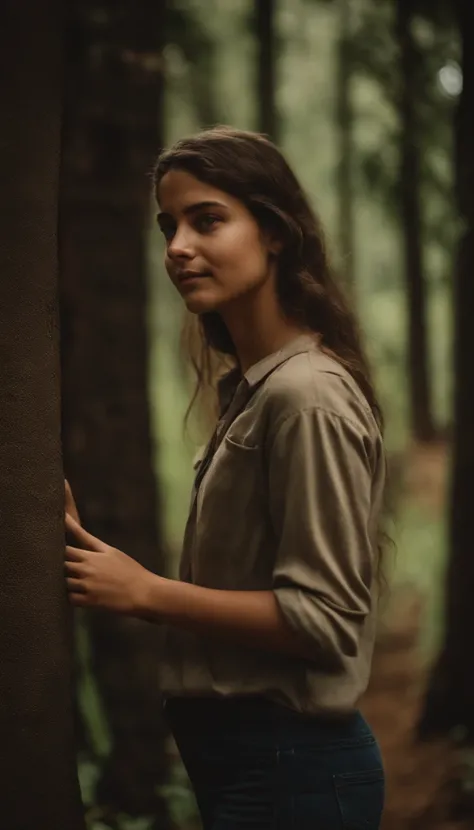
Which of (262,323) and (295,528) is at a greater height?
(262,323)

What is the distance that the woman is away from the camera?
2.45 m

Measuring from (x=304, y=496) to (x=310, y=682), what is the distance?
0.45 meters

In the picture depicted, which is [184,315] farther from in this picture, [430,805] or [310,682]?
[430,805]

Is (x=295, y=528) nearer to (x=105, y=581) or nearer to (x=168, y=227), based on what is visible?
(x=105, y=581)

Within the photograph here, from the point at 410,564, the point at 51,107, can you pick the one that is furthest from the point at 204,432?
the point at 410,564

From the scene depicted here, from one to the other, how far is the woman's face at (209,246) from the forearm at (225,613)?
0.70m

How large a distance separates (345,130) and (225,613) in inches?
583

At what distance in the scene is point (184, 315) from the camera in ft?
11.7

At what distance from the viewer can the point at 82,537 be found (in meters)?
2.60

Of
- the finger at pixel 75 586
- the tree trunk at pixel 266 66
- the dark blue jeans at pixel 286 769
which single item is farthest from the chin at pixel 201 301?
the tree trunk at pixel 266 66

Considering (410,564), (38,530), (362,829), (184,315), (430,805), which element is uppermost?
(184,315)

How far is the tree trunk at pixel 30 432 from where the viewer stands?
2.37m

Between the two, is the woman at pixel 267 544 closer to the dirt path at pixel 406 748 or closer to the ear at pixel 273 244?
the ear at pixel 273 244

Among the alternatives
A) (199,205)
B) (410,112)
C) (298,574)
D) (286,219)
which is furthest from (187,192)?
(410,112)
